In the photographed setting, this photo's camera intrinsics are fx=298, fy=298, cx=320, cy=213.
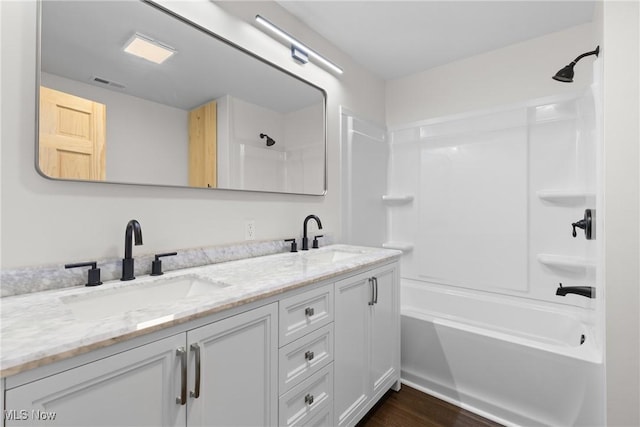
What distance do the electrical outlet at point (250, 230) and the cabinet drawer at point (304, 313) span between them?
2.08ft

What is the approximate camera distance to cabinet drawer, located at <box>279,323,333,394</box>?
1177 millimetres

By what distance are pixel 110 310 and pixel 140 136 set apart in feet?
2.40

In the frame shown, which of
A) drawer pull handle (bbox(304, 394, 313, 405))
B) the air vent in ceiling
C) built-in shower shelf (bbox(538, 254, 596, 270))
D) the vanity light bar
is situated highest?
the vanity light bar

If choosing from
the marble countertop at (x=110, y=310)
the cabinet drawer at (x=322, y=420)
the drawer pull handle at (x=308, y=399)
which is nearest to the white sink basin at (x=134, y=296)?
the marble countertop at (x=110, y=310)

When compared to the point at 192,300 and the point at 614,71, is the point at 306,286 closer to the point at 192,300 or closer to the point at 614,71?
the point at 192,300

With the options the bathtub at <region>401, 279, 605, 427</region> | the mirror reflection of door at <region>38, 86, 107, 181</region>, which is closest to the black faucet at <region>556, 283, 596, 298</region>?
the bathtub at <region>401, 279, 605, 427</region>

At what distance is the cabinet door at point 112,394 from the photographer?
24.6 inches

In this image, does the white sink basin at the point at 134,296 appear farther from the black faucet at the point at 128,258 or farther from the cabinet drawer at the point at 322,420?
the cabinet drawer at the point at 322,420

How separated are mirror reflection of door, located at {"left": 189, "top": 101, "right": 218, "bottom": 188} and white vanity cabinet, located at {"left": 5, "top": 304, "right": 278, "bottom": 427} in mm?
792

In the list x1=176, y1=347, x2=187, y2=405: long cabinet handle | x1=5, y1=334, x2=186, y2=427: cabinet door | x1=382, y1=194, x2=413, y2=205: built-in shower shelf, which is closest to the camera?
x1=5, y1=334, x2=186, y2=427: cabinet door

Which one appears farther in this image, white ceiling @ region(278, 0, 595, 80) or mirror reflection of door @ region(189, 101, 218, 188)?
white ceiling @ region(278, 0, 595, 80)

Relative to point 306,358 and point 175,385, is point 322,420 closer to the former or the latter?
point 306,358

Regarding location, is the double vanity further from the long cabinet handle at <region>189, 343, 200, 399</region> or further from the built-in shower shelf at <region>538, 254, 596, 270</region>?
the built-in shower shelf at <region>538, 254, 596, 270</region>

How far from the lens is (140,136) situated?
1.32 m
